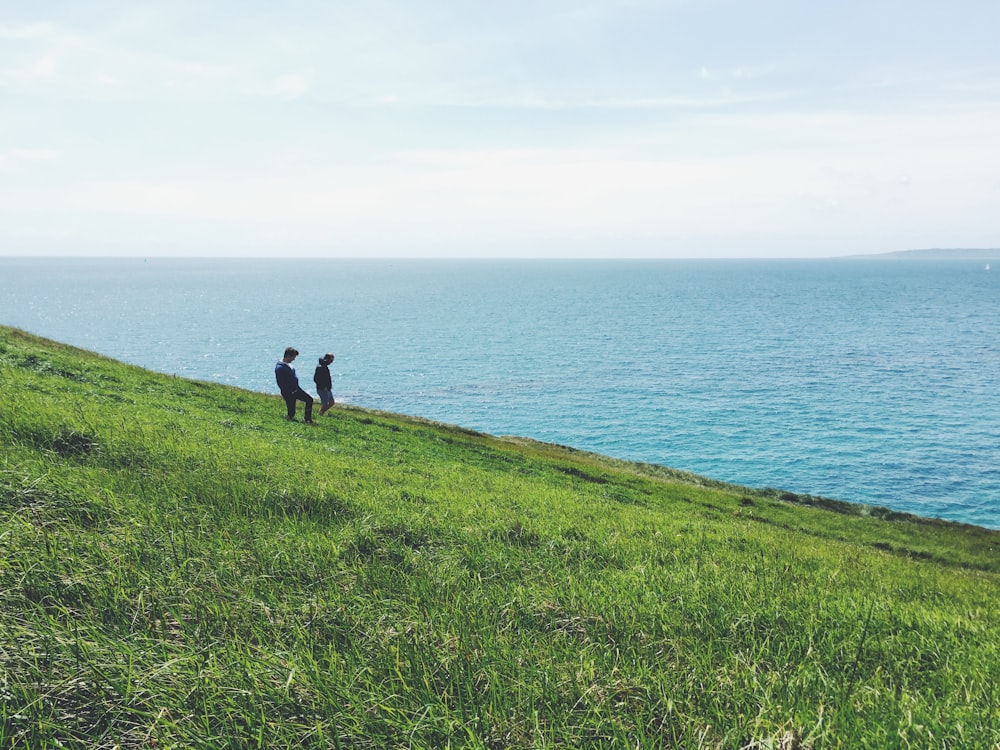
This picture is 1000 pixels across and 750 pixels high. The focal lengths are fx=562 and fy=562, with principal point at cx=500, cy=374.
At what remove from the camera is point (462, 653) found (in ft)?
16.8

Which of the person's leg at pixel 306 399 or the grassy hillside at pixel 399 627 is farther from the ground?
the grassy hillside at pixel 399 627

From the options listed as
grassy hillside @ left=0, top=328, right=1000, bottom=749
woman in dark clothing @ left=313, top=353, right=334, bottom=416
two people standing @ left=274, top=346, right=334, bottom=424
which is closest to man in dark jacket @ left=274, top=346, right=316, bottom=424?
two people standing @ left=274, top=346, right=334, bottom=424

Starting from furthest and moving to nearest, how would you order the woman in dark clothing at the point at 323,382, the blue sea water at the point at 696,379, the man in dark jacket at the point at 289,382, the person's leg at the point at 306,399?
1. the blue sea water at the point at 696,379
2. the woman in dark clothing at the point at 323,382
3. the person's leg at the point at 306,399
4. the man in dark jacket at the point at 289,382

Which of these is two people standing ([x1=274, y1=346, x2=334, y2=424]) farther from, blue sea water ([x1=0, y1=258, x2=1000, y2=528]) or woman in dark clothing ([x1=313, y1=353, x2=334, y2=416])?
blue sea water ([x1=0, y1=258, x2=1000, y2=528])

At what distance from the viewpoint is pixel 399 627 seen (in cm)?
548

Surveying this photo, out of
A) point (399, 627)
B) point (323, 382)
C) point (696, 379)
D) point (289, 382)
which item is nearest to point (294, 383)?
point (289, 382)

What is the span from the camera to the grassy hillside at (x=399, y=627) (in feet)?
13.6

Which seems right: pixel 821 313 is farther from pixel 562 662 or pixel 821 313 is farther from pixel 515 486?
pixel 562 662

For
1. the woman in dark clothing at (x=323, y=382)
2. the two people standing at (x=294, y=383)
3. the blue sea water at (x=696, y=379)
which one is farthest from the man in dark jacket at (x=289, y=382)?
the blue sea water at (x=696, y=379)

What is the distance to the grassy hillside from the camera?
4.15 m

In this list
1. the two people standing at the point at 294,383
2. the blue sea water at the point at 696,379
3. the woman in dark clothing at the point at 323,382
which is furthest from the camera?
the blue sea water at the point at 696,379

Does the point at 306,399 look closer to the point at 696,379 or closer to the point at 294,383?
the point at 294,383

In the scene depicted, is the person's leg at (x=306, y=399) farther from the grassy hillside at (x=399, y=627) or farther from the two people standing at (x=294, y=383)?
the grassy hillside at (x=399, y=627)

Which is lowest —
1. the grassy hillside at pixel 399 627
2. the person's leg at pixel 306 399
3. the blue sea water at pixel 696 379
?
the blue sea water at pixel 696 379
